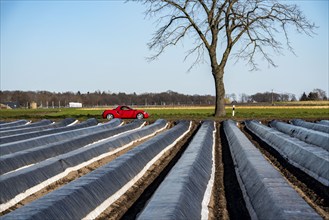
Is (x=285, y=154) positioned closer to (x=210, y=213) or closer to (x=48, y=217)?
(x=210, y=213)

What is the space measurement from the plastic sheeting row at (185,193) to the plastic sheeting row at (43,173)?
245cm

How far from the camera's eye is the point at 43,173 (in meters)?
9.27

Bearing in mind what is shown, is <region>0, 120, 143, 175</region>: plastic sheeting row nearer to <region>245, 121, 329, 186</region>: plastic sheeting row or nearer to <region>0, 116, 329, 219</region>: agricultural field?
<region>0, 116, 329, 219</region>: agricultural field

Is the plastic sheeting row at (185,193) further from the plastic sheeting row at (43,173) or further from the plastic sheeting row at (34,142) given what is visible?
the plastic sheeting row at (34,142)

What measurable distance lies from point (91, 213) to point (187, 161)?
347 cm

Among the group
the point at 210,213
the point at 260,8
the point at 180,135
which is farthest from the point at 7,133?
the point at 260,8

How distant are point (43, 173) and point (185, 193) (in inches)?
139

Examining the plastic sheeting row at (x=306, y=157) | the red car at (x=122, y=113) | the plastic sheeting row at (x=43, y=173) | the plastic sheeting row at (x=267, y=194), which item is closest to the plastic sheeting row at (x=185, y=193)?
the plastic sheeting row at (x=267, y=194)

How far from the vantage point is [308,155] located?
10.8 metres

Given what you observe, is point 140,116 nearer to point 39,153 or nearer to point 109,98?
point 39,153

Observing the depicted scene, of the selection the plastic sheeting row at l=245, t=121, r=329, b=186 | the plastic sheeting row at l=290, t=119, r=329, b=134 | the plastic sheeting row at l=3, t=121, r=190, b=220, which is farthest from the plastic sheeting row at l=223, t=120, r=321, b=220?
the plastic sheeting row at l=290, t=119, r=329, b=134

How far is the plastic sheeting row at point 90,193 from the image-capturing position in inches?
237

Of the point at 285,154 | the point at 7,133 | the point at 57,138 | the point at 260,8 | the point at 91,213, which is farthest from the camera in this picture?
the point at 260,8

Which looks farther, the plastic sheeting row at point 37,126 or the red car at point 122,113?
the red car at point 122,113
